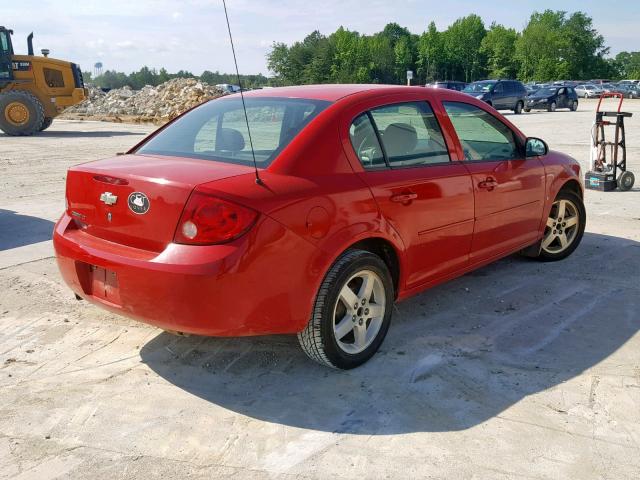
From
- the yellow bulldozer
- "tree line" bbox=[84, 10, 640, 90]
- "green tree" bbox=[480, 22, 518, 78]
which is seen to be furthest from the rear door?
"green tree" bbox=[480, 22, 518, 78]

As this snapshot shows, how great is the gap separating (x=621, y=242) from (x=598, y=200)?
2514 mm

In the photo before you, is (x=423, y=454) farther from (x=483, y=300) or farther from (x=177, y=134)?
(x=177, y=134)

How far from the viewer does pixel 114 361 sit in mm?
3896

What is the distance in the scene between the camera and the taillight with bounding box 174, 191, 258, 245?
3166 millimetres

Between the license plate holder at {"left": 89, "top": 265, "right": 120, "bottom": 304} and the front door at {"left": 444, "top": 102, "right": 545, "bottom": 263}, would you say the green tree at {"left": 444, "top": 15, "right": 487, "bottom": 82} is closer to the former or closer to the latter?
the front door at {"left": 444, "top": 102, "right": 545, "bottom": 263}

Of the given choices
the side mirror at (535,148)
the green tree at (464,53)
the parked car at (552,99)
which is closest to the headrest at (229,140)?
the side mirror at (535,148)

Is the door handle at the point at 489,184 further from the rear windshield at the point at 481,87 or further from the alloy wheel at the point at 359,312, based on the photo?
the rear windshield at the point at 481,87

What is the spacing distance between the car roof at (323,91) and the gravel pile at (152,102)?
93.3ft

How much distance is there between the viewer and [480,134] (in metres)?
5.05

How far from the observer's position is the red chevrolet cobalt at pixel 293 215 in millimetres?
3193

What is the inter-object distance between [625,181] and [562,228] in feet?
14.1

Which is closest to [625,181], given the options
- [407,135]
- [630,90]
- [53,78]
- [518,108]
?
[407,135]

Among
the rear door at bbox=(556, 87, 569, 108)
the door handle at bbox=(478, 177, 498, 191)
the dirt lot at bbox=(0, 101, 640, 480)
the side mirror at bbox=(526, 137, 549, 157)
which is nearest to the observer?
the dirt lot at bbox=(0, 101, 640, 480)

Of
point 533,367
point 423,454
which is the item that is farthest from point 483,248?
point 423,454
